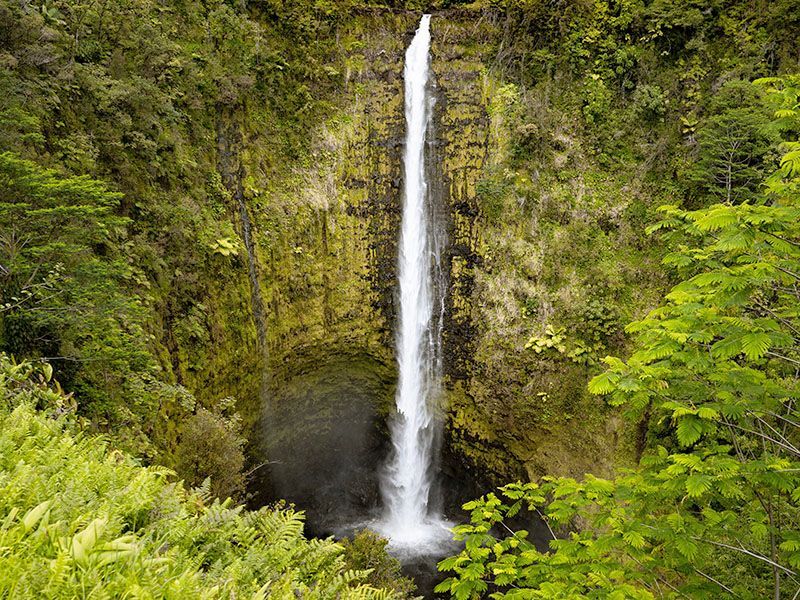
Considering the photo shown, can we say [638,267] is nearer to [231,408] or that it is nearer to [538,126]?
[538,126]

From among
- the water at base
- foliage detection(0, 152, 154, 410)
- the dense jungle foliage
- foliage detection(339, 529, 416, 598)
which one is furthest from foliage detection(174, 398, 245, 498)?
the water at base

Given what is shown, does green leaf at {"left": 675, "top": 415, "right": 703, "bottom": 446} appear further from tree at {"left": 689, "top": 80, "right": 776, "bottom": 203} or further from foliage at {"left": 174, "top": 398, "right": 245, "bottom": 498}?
tree at {"left": 689, "top": 80, "right": 776, "bottom": 203}

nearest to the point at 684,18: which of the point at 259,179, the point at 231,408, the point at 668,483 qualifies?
the point at 259,179

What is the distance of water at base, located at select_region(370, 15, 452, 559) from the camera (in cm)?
1439

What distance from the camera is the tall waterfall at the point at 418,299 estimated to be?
1439 cm

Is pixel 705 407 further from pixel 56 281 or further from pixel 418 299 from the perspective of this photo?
pixel 418 299

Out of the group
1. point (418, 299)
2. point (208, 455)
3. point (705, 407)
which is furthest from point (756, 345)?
point (418, 299)

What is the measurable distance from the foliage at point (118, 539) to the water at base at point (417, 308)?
1133 centimetres

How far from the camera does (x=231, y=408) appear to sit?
460 inches

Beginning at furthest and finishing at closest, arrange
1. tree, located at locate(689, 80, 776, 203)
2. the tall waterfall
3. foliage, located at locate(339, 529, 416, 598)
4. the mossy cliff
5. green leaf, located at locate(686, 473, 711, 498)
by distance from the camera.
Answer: the tall waterfall
tree, located at locate(689, 80, 776, 203)
the mossy cliff
foliage, located at locate(339, 529, 416, 598)
green leaf, located at locate(686, 473, 711, 498)

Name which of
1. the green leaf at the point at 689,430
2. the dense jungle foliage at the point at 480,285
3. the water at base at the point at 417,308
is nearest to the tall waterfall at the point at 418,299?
the water at base at the point at 417,308

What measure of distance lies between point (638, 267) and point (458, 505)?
9.18 metres

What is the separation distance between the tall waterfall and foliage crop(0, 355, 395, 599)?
11.3 m

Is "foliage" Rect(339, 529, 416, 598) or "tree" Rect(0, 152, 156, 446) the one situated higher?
"tree" Rect(0, 152, 156, 446)
